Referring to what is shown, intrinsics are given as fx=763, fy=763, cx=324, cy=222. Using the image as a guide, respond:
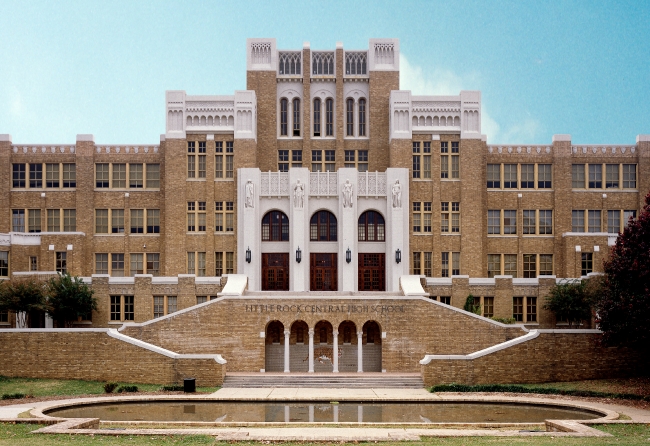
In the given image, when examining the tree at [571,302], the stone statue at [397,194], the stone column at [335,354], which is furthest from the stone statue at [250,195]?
the tree at [571,302]

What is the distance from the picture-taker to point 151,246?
55750 millimetres

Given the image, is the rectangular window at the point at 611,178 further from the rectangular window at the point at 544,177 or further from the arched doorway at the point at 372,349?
the arched doorway at the point at 372,349

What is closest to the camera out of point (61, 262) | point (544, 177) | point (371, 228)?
point (371, 228)

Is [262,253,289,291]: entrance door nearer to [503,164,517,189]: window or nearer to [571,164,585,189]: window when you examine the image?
[503,164,517,189]: window

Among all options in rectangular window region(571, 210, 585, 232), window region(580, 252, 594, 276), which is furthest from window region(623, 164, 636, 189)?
window region(580, 252, 594, 276)

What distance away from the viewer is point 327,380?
3784 cm

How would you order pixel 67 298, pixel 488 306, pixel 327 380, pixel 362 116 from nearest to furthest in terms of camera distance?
pixel 327 380 < pixel 67 298 < pixel 488 306 < pixel 362 116

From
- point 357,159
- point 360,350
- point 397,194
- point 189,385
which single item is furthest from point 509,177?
point 189,385

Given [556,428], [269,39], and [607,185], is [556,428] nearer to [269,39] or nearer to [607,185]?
[607,185]

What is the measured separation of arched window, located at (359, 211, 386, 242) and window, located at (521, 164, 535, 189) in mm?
11650

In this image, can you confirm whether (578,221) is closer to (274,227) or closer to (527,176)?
(527,176)

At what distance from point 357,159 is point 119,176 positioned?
17698 mm

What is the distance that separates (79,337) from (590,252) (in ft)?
113

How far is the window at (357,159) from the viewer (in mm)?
57406
